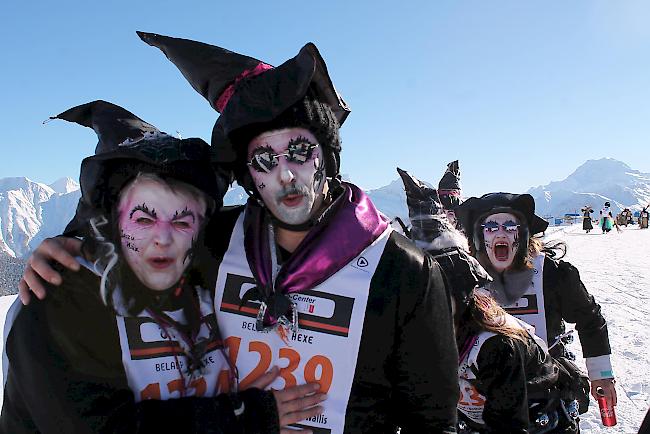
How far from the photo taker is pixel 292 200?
Result: 2.14 meters

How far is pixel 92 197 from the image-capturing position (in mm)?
2137

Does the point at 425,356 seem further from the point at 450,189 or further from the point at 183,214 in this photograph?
the point at 450,189

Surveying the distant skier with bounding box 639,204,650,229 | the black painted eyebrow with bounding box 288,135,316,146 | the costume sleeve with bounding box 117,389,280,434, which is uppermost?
the distant skier with bounding box 639,204,650,229

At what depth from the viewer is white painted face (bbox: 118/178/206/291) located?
6.80ft

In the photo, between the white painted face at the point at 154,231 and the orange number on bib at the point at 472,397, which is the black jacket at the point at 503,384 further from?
the white painted face at the point at 154,231

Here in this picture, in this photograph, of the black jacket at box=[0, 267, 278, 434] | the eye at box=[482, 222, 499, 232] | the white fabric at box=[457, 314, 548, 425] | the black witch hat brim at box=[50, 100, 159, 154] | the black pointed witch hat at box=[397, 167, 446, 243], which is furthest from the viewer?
the eye at box=[482, 222, 499, 232]

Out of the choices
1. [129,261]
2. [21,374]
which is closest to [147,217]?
[129,261]

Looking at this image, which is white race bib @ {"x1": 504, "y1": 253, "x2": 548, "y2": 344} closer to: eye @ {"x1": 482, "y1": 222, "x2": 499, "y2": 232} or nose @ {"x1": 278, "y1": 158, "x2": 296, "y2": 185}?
eye @ {"x1": 482, "y1": 222, "x2": 499, "y2": 232}

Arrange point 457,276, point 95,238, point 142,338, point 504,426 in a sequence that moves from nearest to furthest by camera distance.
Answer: point 142,338, point 95,238, point 504,426, point 457,276

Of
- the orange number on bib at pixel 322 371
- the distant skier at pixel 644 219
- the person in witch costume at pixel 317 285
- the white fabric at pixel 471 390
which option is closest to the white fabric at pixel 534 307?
the white fabric at pixel 471 390

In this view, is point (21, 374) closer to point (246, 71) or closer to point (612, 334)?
point (246, 71)

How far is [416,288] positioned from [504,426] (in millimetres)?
1076

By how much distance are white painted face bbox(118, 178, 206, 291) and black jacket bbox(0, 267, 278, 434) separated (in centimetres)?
20

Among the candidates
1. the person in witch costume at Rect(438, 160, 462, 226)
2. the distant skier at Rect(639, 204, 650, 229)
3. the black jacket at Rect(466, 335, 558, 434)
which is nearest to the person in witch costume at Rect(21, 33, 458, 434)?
the black jacket at Rect(466, 335, 558, 434)
